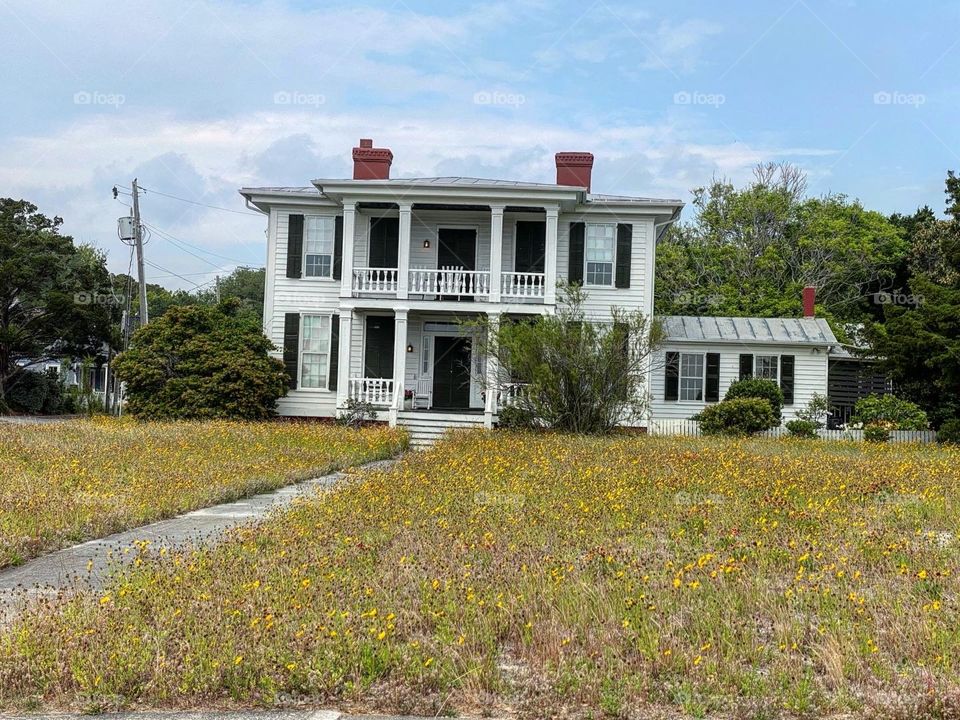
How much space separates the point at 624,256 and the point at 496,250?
369cm

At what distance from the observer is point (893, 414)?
80.9 feet

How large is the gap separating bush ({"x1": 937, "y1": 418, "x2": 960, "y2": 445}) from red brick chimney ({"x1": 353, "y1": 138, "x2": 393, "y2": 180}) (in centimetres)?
1589

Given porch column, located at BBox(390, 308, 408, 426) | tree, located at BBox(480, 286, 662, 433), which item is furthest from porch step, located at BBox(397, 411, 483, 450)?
tree, located at BBox(480, 286, 662, 433)

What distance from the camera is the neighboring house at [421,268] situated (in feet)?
81.9

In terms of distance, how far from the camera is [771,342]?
91.6 ft

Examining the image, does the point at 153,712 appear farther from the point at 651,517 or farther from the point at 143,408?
the point at 143,408

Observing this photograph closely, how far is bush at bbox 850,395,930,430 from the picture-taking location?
2419cm

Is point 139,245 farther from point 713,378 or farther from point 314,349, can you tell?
point 713,378

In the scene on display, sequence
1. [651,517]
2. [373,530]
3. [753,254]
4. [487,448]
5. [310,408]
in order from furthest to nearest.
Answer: [753,254], [310,408], [487,448], [651,517], [373,530]

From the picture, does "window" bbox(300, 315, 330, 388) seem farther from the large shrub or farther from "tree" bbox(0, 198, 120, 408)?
"tree" bbox(0, 198, 120, 408)

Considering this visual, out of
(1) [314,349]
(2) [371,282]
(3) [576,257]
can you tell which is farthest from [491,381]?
(1) [314,349]

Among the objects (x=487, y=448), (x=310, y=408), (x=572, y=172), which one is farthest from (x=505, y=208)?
(x=487, y=448)

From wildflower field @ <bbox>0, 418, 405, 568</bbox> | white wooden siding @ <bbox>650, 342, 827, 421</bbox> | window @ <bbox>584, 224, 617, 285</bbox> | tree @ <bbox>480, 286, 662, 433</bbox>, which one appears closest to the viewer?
wildflower field @ <bbox>0, 418, 405, 568</bbox>

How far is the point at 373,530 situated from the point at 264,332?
18414mm
